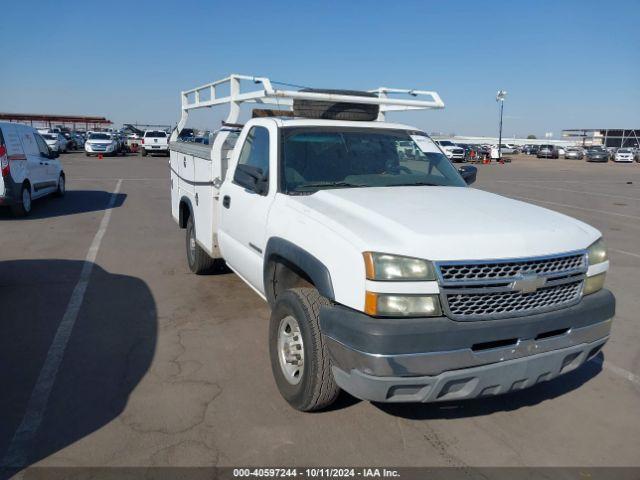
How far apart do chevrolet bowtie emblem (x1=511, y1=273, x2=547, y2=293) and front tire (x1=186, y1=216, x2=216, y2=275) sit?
4.30 meters

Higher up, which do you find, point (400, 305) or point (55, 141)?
point (55, 141)

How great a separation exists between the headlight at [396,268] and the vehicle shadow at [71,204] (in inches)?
400

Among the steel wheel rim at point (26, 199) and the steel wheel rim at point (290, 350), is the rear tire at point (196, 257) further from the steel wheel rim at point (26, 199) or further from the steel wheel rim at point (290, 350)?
the steel wheel rim at point (26, 199)

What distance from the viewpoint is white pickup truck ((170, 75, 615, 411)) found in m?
2.94

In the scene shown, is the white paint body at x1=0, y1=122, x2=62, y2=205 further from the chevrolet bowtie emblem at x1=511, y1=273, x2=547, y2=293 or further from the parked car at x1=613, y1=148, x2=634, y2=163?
the parked car at x1=613, y1=148, x2=634, y2=163

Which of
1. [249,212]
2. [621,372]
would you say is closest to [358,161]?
[249,212]

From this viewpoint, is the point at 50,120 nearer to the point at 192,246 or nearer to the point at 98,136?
the point at 98,136

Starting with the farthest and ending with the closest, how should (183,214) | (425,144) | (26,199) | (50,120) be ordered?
(50,120)
(26,199)
(183,214)
(425,144)

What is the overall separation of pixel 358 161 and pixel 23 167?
931 centimetres

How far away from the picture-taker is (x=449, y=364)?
292 cm

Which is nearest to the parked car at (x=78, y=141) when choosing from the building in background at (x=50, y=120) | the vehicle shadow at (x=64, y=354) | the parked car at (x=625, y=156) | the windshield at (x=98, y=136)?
the windshield at (x=98, y=136)

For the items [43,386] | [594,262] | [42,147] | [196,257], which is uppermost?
[42,147]

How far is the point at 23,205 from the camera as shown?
1119cm

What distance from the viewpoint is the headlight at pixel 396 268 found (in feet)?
9.63
